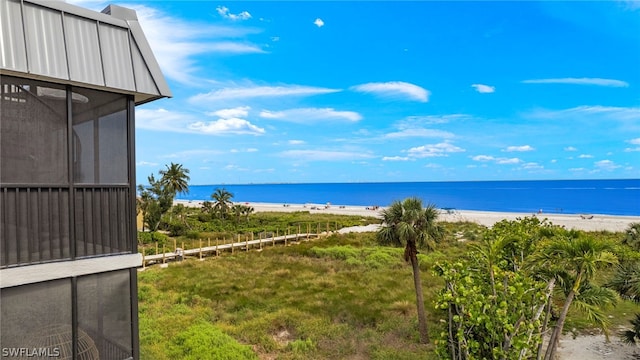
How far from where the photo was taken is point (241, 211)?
53.3 meters

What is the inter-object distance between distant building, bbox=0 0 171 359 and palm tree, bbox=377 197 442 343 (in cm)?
978

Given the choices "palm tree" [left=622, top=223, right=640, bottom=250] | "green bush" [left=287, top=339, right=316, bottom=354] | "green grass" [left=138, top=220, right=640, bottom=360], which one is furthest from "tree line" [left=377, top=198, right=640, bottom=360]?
"palm tree" [left=622, top=223, right=640, bottom=250]

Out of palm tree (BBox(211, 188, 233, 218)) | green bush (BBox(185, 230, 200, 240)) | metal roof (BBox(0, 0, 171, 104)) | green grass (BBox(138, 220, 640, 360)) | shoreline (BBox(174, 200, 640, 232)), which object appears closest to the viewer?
metal roof (BBox(0, 0, 171, 104))

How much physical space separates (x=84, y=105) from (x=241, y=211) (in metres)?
47.6

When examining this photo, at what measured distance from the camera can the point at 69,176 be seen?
20.6 feet

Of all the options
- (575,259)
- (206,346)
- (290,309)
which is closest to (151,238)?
(290,309)

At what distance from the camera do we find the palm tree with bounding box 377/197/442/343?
14.2m

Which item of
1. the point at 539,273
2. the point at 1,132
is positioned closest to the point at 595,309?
the point at 539,273

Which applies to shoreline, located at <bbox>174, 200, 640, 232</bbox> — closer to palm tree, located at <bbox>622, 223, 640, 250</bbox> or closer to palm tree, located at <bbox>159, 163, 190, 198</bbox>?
palm tree, located at <bbox>622, 223, 640, 250</bbox>

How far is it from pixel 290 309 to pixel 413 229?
7.39m

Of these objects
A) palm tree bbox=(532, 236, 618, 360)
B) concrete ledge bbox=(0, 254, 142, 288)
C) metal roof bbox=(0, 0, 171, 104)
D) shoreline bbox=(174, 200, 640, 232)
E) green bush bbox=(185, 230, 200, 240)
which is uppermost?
metal roof bbox=(0, 0, 171, 104)

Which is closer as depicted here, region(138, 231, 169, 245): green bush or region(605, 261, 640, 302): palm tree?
region(605, 261, 640, 302): palm tree

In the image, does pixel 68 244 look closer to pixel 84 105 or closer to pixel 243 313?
pixel 84 105

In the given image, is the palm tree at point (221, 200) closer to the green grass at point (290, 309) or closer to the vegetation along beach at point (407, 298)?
the vegetation along beach at point (407, 298)
